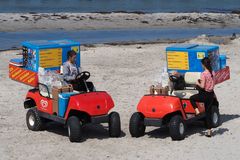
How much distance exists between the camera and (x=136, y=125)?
1303 centimetres

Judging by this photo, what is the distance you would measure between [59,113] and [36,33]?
24466 mm

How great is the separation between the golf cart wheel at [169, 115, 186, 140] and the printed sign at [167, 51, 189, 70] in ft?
6.15

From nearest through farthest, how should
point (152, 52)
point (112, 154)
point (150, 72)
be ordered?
point (112, 154) → point (150, 72) → point (152, 52)

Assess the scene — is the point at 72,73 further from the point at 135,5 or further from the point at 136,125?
the point at 135,5

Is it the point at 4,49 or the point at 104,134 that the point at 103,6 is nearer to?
the point at 4,49

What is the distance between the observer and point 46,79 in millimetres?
13320

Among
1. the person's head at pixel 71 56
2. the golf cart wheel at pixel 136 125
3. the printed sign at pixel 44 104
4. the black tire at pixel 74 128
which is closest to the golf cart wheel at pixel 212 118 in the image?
the golf cart wheel at pixel 136 125

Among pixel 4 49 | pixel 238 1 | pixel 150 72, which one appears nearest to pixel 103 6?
pixel 238 1

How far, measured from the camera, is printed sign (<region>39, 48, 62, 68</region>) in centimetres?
1375

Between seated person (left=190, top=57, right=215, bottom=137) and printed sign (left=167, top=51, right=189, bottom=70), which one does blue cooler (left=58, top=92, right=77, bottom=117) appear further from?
printed sign (left=167, top=51, right=189, bottom=70)

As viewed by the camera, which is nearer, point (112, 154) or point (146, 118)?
point (112, 154)

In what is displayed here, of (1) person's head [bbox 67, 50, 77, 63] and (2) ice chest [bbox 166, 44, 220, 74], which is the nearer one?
(1) person's head [bbox 67, 50, 77, 63]

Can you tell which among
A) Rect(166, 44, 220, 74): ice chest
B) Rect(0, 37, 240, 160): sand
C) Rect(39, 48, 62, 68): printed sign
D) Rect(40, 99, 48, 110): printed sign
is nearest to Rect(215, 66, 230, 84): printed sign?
Rect(166, 44, 220, 74): ice chest

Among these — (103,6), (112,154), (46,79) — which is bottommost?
(112,154)
